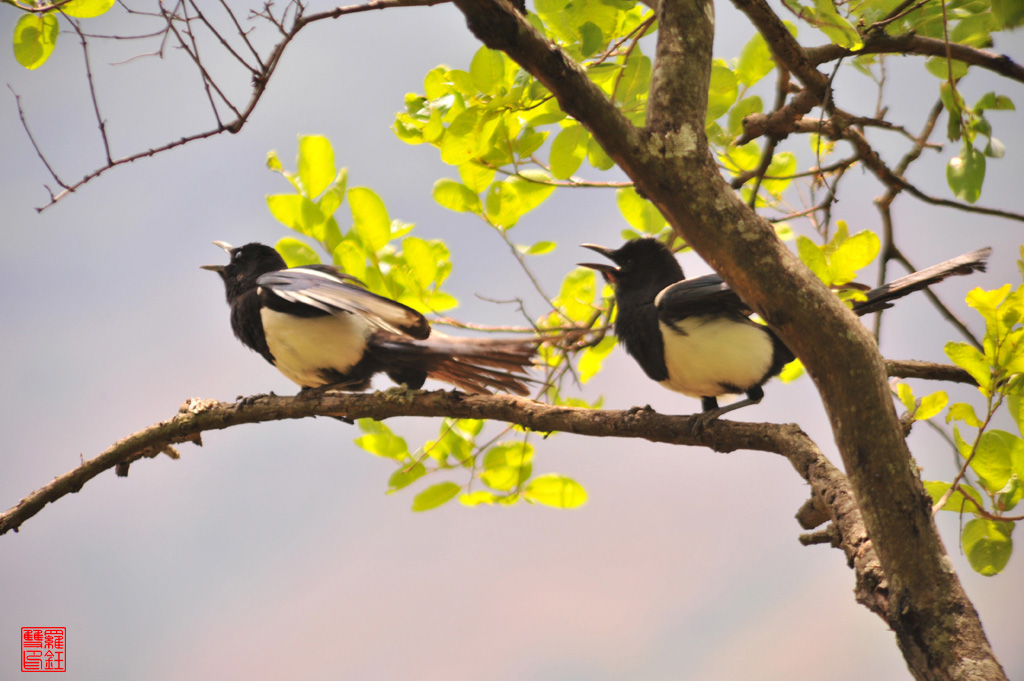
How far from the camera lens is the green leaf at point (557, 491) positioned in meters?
2.28

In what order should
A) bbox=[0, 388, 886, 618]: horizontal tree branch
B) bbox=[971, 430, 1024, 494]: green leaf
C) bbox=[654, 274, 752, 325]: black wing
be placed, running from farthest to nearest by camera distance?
bbox=[654, 274, 752, 325]: black wing → bbox=[971, 430, 1024, 494]: green leaf → bbox=[0, 388, 886, 618]: horizontal tree branch

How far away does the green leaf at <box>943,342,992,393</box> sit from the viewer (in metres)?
1.48

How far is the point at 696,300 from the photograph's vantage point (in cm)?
196

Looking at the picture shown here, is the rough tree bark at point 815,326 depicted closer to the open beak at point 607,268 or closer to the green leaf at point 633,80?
the green leaf at point 633,80

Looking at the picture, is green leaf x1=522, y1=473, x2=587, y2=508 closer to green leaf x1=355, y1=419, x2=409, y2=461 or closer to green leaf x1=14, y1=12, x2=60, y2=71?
green leaf x1=355, y1=419, x2=409, y2=461

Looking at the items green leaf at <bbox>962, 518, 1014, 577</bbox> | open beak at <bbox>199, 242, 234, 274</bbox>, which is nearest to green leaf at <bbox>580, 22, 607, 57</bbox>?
green leaf at <bbox>962, 518, 1014, 577</bbox>

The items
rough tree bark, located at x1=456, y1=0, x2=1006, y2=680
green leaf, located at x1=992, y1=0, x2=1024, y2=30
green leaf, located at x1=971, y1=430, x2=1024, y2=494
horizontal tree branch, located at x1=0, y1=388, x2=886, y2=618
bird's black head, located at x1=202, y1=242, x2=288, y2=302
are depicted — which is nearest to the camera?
green leaf, located at x1=992, y1=0, x2=1024, y2=30

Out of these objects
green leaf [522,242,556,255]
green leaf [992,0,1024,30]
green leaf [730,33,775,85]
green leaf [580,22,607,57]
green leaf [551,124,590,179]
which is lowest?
green leaf [992,0,1024,30]

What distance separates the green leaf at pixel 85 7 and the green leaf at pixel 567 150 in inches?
45.1

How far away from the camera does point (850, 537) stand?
1289 mm

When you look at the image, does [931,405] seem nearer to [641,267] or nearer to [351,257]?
[641,267]

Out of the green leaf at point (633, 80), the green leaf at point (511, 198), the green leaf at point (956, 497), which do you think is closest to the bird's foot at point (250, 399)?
the green leaf at point (511, 198)

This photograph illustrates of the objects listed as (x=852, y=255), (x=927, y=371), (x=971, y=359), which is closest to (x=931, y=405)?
(x=971, y=359)

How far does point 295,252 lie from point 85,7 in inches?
32.6
